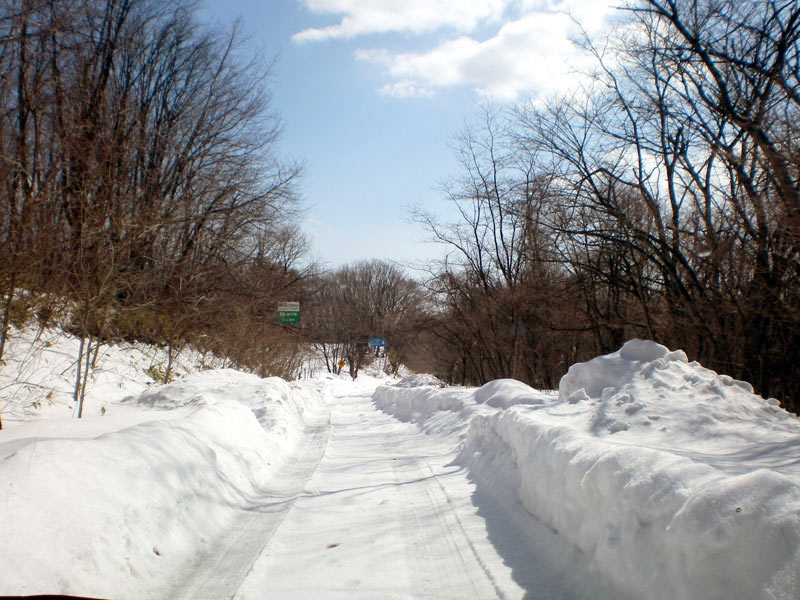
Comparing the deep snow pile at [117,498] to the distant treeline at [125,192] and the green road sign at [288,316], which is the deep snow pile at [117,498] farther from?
the green road sign at [288,316]

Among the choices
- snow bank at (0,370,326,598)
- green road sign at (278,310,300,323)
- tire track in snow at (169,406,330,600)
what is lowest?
tire track in snow at (169,406,330,600)

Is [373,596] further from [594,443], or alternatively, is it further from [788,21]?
[788,21]

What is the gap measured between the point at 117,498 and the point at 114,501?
0.16 ft

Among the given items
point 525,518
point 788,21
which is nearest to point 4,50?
point 525,518

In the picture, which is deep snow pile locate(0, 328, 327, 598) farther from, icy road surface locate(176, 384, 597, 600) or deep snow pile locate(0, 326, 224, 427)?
deep snow pile locate(0, 326, 224, 427)

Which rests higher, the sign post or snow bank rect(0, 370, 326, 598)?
the sign post

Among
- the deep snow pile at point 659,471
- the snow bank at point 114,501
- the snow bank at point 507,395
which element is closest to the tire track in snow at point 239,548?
the snow bank at point 114,501

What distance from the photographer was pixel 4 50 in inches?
403

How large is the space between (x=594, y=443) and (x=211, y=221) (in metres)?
19.7

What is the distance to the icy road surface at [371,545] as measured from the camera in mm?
3664

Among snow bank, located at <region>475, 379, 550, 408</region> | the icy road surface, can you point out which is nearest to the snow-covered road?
the icy road surface

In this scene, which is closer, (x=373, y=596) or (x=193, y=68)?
(x=373, y=596)

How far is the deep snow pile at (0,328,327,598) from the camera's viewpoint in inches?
129

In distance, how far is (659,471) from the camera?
3484 millimetres
